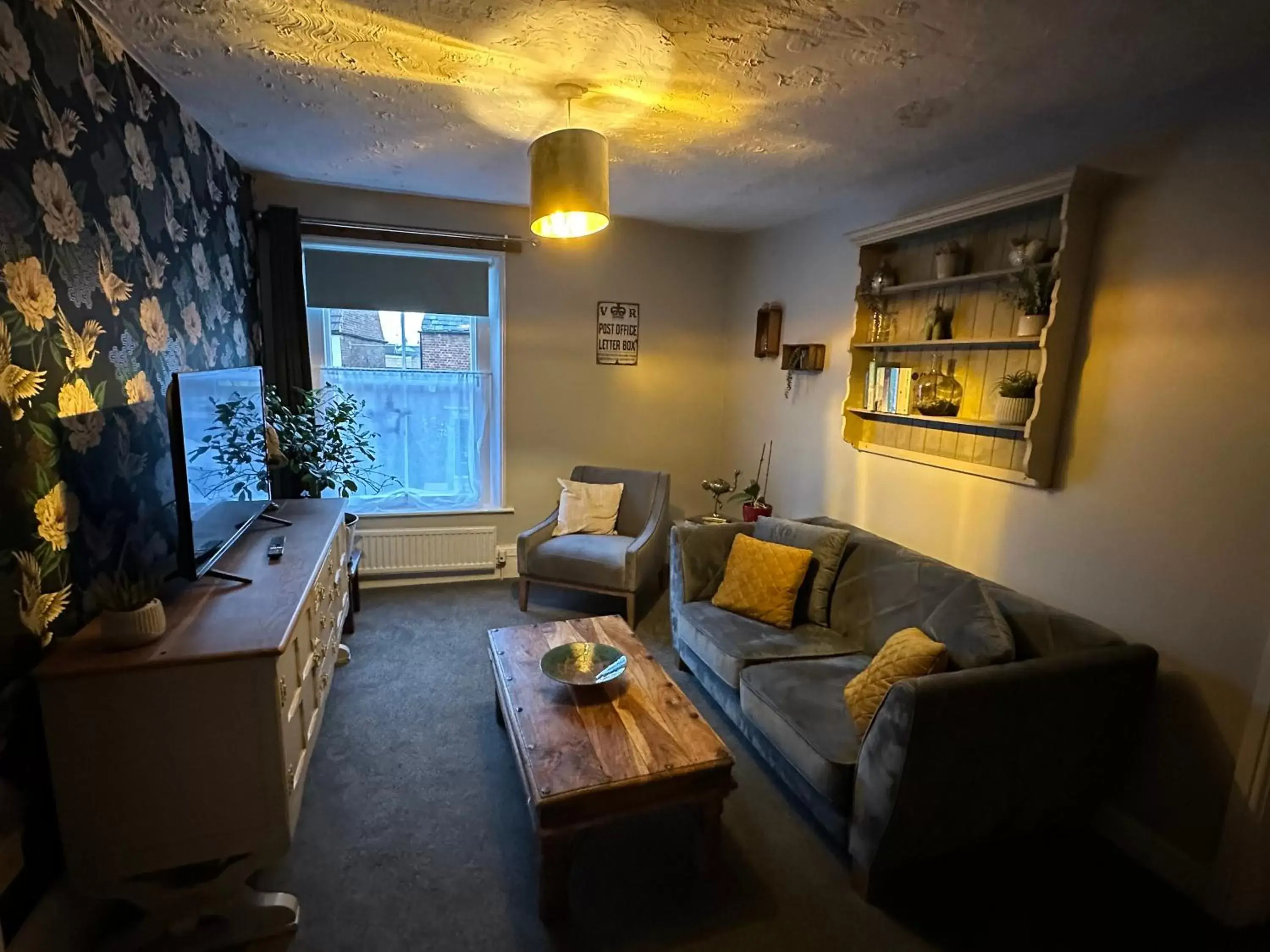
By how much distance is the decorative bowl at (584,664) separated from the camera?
2.05 meters

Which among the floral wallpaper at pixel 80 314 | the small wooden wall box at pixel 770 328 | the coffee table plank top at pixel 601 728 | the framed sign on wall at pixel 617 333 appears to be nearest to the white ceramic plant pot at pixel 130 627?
the floral wallpaper at pixel 80 314

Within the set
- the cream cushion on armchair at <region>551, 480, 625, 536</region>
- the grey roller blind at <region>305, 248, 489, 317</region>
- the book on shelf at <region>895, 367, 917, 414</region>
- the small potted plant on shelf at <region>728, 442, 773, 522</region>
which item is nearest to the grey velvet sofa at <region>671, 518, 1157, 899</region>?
the book on shelf at <region>895, 367, 917, 414</region>

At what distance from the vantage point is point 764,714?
7.02ft

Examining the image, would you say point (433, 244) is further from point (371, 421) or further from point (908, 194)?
point (908, 194)

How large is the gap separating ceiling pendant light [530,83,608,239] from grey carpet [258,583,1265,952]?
6.56 feet

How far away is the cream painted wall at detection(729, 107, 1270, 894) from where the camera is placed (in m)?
1.69

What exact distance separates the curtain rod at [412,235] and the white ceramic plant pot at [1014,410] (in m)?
2.81

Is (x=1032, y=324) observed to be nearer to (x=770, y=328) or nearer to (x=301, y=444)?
(x=770, y=328)

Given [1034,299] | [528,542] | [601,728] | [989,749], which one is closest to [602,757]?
[601,728]

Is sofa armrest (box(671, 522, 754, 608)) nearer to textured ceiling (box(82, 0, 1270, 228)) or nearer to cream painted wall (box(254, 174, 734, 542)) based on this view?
cream painted wall (box(254, 174, 734, 542))

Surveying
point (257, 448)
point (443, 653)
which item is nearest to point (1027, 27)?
point (257, 448)

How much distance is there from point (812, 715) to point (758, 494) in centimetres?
210

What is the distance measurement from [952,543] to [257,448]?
2.91 m

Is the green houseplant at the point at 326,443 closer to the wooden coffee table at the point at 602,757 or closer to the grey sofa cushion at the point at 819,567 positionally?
the wooden coffee table at the point at 602,757
